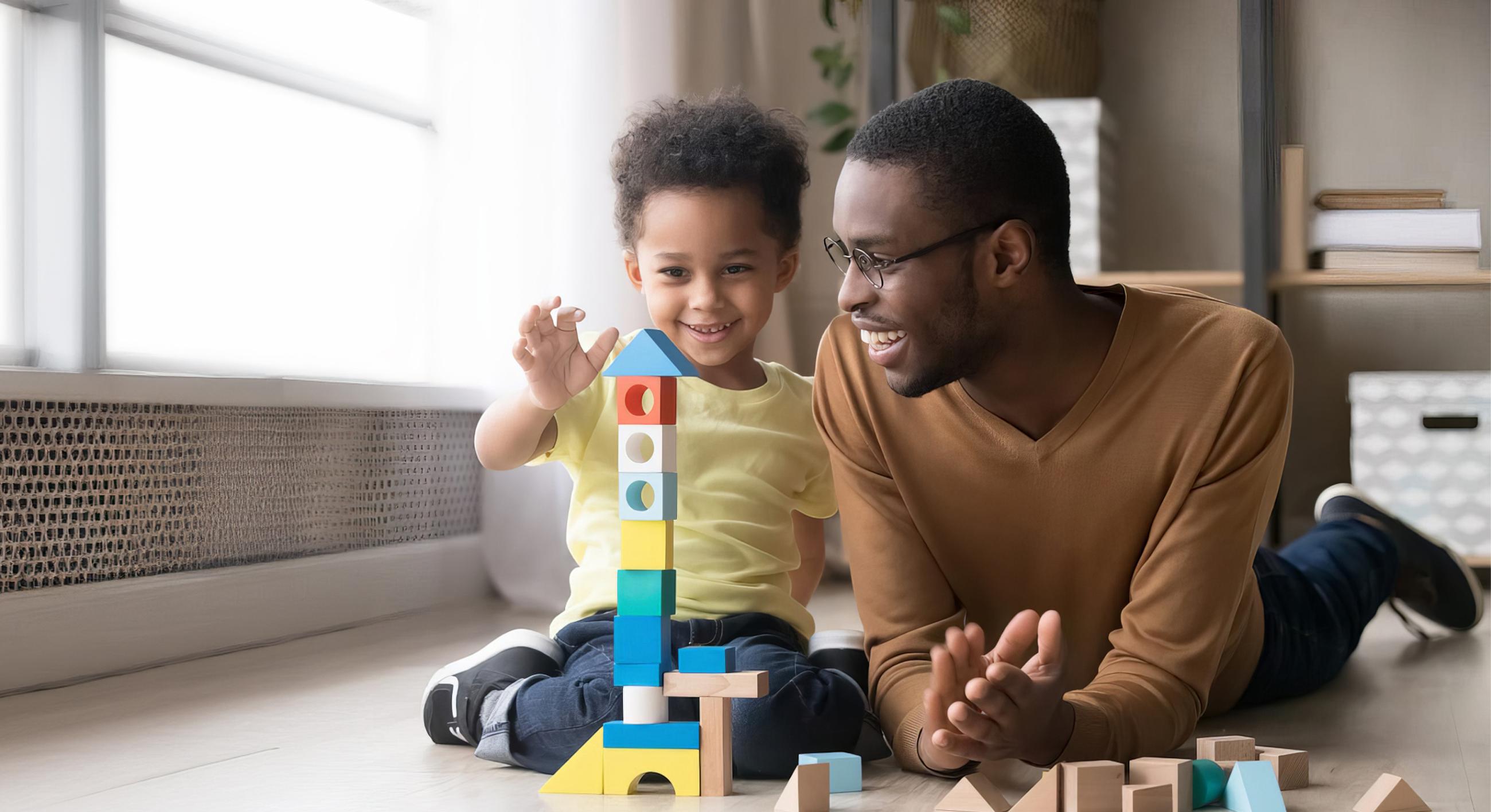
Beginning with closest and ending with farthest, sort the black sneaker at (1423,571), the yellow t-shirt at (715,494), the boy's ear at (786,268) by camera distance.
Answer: the yellow t-shirt at (715,494) → the boy's ear at (786,268) → the black sneaker at (1423,571)

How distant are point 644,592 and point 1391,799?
0.57m

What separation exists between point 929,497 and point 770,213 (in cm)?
38

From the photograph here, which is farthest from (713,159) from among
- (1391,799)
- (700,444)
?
(1391,799)

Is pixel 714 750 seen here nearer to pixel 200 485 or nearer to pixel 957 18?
pixel 200 485

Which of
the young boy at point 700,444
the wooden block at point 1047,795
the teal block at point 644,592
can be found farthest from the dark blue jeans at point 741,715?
the wooden block at point 1047,795

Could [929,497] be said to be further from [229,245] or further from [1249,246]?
[1249,246]

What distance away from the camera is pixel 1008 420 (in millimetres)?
1198

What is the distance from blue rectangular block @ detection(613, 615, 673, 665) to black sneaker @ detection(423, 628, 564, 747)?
0.21 m

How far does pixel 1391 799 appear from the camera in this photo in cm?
96

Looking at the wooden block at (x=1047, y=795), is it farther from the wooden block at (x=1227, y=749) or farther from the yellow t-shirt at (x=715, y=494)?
the yellow t-shirt at (x=715, y=494)

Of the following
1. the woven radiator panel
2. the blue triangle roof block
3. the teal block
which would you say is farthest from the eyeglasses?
the woven radiator panel

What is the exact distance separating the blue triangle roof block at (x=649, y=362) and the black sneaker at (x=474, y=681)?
0.34m

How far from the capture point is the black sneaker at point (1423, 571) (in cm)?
190

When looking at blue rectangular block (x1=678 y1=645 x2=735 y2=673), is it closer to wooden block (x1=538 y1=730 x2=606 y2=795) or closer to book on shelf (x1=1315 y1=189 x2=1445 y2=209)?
wooden block (x1=538 y1=730 x2=606 y2=795)
